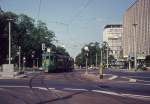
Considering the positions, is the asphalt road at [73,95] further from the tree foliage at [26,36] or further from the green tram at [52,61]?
the tree foliage at [26,36]

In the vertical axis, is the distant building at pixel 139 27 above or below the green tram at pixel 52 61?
above

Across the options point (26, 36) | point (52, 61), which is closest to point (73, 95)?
point (52, 61)

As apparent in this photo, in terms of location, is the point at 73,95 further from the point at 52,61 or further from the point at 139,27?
the point at 139,27

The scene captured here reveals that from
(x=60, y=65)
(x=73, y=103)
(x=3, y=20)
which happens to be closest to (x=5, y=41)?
(x=3, y=20)

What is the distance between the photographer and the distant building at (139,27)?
127 meters

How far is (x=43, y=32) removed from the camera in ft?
449

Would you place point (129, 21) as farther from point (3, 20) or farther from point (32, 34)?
point (3, 20)

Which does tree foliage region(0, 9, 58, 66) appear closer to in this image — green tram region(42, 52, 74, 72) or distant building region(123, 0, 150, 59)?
distant building region(123, 0, 150, 59)

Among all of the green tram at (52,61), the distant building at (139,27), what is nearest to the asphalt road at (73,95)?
the green tram at (52,61)

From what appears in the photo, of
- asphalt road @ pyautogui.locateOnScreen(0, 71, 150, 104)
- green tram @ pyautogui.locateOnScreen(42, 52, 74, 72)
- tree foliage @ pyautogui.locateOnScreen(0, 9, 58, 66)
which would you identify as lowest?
asphalt road @ pyautogui.locateOnScreen(0, 71, 150, 104)

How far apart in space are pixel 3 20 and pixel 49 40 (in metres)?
50.5

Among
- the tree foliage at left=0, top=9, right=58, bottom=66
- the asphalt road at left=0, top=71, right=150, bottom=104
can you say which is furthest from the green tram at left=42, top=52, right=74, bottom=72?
the tree foliage at left=0, top=9, right=58, bottom=66

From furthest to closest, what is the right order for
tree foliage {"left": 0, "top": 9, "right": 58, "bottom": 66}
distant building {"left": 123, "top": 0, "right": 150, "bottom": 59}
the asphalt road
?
distant building {"left": 123, "top": 0, "right": 150, "bottom": 59} < tree foliage {"left": 0, "top": 9, "right": 58, "bottom": 66} < the asphalt road

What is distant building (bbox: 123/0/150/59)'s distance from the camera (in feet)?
418
